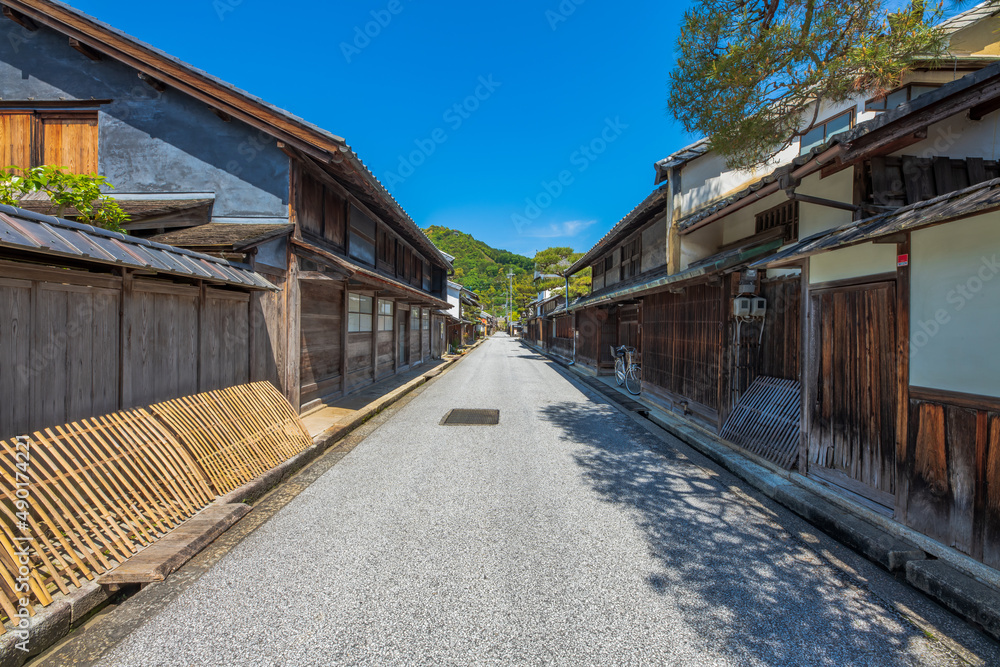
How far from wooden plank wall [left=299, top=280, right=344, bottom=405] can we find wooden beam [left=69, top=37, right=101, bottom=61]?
6357 millimetres

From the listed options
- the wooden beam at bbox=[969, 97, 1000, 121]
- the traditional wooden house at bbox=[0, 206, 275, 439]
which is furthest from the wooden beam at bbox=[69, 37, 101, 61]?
the wooden beam at bbox=[969, 97, 1000, 121]

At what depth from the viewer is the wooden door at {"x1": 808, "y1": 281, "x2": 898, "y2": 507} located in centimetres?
429

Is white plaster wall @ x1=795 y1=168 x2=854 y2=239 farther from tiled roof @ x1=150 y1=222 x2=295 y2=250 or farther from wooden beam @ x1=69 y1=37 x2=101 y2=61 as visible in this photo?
wooden beam @ x1=69 y1=37 x2=101 y2=61

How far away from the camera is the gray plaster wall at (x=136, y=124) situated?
7.97 metres

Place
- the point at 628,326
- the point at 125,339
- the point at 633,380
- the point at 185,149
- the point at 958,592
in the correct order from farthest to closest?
the point at 628,326, the point at 633,380, the point at 185,149, the point at 125,339, the point at 958,592

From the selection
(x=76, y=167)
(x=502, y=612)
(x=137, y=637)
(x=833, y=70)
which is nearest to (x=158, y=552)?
(x=137, y=637)

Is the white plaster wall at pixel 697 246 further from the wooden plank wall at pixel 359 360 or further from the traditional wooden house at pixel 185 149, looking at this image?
the wooden plank wall at pixel 359 360

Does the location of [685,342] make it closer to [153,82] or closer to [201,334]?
[201,334]

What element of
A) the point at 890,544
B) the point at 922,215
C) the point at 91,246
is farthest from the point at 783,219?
the point at 91,246

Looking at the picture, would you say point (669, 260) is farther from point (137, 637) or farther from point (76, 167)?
point (76, 167)

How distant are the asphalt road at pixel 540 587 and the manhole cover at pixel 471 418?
301 cm

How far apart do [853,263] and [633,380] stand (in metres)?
8.13

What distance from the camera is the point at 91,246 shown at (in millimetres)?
3480

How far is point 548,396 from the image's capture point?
1195 centimetres
